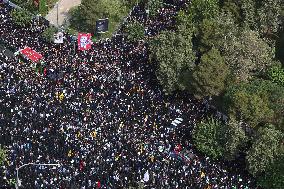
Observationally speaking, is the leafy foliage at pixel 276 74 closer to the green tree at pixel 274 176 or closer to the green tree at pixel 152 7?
the green tree at pixel 274 176

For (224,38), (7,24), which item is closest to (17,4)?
(7,24)

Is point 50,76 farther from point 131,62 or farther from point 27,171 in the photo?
point 27,171

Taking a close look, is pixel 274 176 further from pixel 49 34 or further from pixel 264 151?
pixel 49 34

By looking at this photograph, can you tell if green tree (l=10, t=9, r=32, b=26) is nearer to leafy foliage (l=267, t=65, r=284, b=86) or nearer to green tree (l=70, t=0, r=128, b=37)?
green tree (l=70, t=0, r=128, b=37)

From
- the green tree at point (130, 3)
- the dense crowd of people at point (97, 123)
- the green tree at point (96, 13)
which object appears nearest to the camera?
the dense crowd of people at point (97, 123)

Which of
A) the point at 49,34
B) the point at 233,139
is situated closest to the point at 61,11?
the point at 49,34

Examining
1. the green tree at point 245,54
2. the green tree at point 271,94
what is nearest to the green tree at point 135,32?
the green tree at point 245,54
